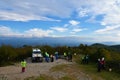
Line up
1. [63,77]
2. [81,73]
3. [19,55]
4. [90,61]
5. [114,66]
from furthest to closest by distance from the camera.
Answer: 1. [19,55]
2. [90,61]
3. [114,66]
4. [81,73]
5. [63,77]

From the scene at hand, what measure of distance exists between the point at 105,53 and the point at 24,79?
21.2 meters

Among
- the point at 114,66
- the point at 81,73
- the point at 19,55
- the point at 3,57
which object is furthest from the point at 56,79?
the point at 19,55

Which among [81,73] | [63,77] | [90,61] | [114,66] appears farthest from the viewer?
[90,61]

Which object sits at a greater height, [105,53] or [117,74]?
[105,53]

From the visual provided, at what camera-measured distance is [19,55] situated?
5116 centimetres

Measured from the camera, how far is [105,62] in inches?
Result: 1528

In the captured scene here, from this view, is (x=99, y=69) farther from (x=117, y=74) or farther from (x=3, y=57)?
(x=3, y=57)

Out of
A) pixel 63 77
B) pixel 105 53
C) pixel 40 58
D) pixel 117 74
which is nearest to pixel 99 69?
pixel 117 74

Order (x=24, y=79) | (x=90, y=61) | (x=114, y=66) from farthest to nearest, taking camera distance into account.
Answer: (x=90, y=61)
(x=114, y=66)
(x=24, y=79)

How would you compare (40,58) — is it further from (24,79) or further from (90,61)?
(24,79)

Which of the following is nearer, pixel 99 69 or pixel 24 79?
pixel 24 79

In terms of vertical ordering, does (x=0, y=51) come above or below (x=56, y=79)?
above

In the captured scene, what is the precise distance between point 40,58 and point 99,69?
16.3m

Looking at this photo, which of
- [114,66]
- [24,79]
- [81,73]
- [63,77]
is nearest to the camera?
[24,79]
